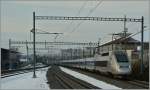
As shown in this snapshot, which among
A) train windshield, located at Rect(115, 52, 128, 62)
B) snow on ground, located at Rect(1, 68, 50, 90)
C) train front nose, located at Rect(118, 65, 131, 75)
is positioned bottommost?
snow on ground, located at Rect(1, 68, 50, 90)

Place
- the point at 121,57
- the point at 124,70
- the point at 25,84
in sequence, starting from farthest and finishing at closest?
the point at 121,57
the point at 124,70
the point at 25,84

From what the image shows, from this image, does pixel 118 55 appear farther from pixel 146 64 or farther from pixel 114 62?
pixel 146 64

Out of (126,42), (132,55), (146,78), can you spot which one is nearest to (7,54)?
(126,42)

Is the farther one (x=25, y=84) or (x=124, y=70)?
(x=124, y=70)

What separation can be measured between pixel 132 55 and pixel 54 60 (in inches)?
5737

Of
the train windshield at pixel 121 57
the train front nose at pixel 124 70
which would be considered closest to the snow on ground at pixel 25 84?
the train front nose at pixel 124 70

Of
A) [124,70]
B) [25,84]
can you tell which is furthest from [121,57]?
[25,84]

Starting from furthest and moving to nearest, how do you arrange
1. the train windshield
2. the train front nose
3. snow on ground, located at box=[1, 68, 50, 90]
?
the train windshield
the train front nose
snow on ground, located at box=[1, 68, 50, 90]

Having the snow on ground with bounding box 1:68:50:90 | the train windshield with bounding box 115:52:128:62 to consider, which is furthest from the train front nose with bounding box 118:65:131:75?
the snow on ground with bounding box 1:68:50:90

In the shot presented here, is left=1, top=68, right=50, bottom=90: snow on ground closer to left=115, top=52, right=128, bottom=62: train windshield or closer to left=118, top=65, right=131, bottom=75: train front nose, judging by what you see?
left=118, top=65, right=131, bottom=75: train front nose

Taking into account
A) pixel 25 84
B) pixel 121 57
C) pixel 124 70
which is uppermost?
pixel 121 57

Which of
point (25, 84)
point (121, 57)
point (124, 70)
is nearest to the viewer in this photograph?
point (25, 84)

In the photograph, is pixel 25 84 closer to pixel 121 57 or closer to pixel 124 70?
pixel 124 70

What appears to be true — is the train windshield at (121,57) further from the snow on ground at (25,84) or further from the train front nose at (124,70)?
the snow on ground at (25,84)
